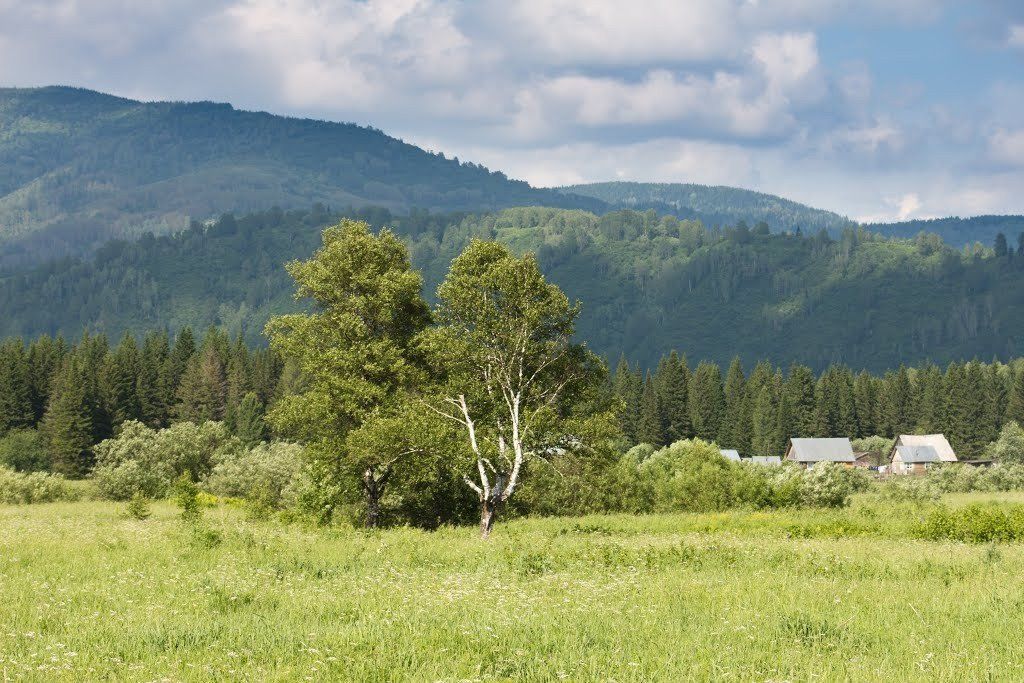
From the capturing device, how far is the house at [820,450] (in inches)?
6216

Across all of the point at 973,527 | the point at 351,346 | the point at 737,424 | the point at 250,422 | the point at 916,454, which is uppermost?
the point at 351,346

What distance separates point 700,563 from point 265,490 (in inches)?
1995

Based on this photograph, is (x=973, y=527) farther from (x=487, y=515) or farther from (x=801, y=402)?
(x=801, y=402)

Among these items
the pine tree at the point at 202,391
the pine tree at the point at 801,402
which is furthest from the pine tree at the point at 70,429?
the pine tree at the point at 801,402

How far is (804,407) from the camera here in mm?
177625

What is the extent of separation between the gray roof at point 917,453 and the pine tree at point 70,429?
12531 cm

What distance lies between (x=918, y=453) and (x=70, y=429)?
129662mm

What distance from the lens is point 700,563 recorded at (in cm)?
2231

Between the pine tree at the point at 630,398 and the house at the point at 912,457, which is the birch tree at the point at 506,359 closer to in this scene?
the pine tree at the point at 630,398

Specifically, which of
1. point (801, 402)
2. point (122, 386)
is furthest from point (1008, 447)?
point (122, 386)

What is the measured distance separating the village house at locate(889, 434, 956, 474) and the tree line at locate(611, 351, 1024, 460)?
14.6 meters

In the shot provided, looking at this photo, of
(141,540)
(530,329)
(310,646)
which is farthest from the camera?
(530,329)

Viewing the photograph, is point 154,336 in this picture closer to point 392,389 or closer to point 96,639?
point 392,389

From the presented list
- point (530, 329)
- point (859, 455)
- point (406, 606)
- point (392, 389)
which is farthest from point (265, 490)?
point (859, 455)
